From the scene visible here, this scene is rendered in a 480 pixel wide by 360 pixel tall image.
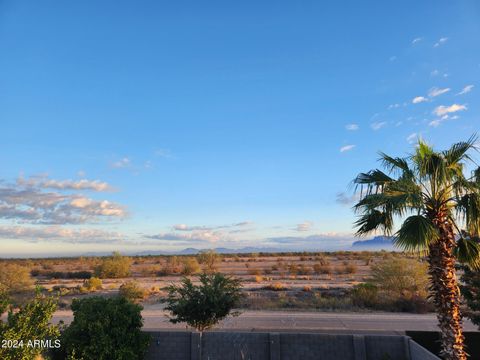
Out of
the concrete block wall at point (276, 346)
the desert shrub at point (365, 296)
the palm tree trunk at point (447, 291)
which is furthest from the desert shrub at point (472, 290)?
the desert shrub at point (365, 296)

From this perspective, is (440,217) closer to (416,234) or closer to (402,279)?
(416,234)

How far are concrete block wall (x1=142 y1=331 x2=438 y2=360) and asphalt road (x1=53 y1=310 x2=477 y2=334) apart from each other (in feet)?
17.9

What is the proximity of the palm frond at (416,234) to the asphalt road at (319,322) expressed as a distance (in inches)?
425

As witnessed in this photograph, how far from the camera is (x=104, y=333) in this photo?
11.5m

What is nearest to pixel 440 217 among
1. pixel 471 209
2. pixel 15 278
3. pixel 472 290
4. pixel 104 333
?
pixel 471 209

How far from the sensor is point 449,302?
942 centimetres

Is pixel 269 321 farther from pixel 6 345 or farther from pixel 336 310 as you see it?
pixel 6 345

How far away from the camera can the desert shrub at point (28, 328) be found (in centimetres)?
715

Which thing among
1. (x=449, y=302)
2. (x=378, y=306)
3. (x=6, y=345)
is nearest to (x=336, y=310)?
(x=378, y=306)

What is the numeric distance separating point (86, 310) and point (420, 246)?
1013cm

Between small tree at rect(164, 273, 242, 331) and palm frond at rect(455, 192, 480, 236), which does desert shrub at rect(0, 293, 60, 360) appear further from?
palm frond at rect(455, 192, 480, 236)

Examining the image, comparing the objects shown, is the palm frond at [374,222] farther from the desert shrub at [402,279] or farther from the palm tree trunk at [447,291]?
the desert shrub at [402,279]

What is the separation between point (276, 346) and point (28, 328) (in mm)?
8494

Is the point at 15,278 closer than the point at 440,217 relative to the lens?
No
